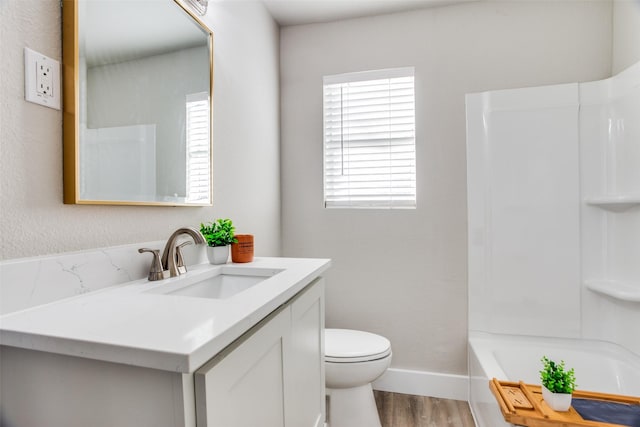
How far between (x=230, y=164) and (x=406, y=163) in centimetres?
112

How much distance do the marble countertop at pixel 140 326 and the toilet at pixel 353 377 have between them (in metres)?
0.95

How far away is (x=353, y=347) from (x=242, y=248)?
826 millimetres

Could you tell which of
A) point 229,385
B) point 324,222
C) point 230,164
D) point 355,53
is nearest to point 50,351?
point 229,385

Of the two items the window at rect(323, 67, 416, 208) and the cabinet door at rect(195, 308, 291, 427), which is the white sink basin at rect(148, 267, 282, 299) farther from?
the window at rect(323, 67, 416, 208)

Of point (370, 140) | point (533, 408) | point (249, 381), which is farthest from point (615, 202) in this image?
point (249, 381)

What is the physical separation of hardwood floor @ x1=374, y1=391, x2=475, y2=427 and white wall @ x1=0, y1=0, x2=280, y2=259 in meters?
1.16

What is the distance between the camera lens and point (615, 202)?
1.71 m

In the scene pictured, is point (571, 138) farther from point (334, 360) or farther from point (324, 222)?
point (334, 360)

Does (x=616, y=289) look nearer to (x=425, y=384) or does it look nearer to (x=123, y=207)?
(x=425, y=384)

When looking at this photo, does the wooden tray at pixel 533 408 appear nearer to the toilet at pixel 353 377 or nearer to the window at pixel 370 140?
the toilet at pixel 353 377

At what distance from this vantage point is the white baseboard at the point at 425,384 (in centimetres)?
208

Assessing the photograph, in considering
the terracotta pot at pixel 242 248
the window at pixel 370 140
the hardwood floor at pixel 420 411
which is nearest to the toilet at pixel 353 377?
the hardwood floor at pixel 420 411

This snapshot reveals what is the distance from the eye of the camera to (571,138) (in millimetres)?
1906

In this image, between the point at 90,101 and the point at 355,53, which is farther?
the point at 355,53
